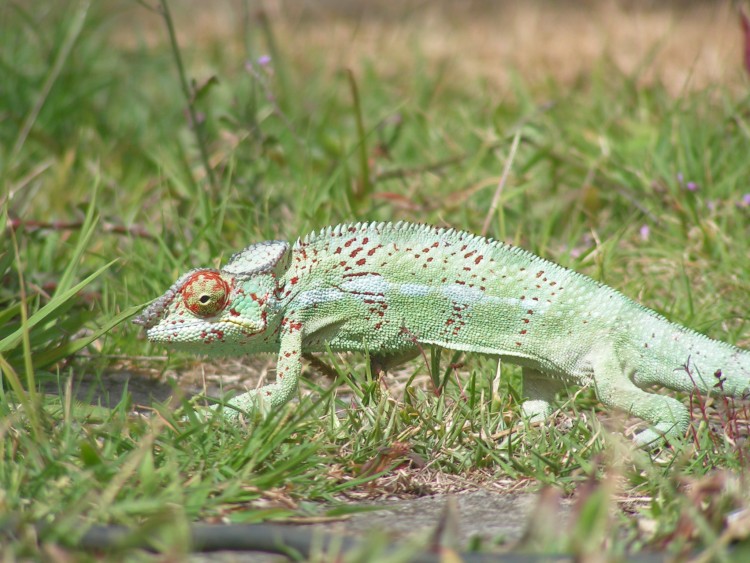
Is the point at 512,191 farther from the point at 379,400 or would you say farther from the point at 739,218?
the point at 379,400

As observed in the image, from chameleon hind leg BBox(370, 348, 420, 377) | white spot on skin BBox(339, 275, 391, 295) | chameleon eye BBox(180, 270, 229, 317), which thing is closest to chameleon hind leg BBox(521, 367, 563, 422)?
chameleon hind leg BBox(370, 348, 420, 377)

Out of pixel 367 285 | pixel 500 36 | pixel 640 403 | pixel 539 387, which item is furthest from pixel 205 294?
pixel 500 36

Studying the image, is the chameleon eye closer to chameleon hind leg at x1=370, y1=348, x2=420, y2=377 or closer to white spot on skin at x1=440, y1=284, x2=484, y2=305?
chameleon hind leg at x1=370, y1=348, x2=420, y2=377

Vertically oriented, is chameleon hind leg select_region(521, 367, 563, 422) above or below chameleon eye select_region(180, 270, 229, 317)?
below

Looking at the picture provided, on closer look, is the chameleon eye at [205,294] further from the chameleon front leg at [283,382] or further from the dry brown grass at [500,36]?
the dry brown grass at [500,36]

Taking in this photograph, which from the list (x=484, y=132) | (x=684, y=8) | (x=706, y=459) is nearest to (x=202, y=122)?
(x=484, y=132)

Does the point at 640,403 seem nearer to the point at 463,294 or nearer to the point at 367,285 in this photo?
the point at 463,294
